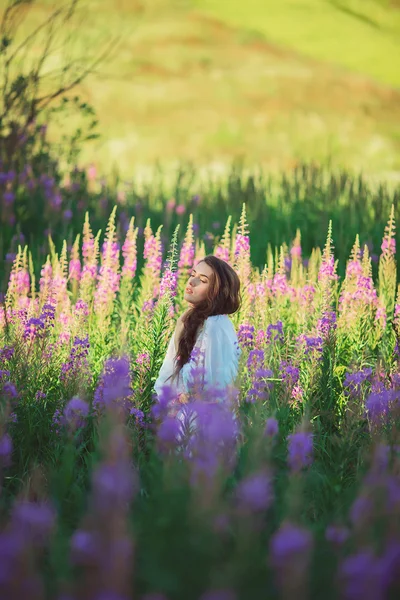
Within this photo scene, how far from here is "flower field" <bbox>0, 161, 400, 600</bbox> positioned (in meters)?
1.45

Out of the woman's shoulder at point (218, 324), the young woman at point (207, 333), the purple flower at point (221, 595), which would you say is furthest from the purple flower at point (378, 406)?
the purple flower at point (221, 595)

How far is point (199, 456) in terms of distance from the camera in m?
1.89

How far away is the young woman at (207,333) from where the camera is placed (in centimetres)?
359

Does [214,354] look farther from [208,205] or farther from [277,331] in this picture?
[208,205]

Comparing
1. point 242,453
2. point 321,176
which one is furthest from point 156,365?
point 321,176

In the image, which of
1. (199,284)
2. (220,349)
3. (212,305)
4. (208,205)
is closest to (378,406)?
(220,349)

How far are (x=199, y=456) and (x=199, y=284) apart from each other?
1.96m

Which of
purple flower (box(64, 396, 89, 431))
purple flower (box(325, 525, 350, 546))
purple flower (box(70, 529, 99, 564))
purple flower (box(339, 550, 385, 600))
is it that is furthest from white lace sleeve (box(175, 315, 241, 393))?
purple flower (box(339, 550, 385, 600))

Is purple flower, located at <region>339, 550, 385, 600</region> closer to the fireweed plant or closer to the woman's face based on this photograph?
the fireweed plant

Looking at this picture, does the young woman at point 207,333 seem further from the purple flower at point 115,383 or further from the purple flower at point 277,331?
the purple flower at point 277,331

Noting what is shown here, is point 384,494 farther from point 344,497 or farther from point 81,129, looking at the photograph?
point 81,129

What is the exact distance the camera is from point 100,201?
825 cm

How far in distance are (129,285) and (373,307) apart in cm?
157

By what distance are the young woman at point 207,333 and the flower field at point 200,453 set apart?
0.14 metres
